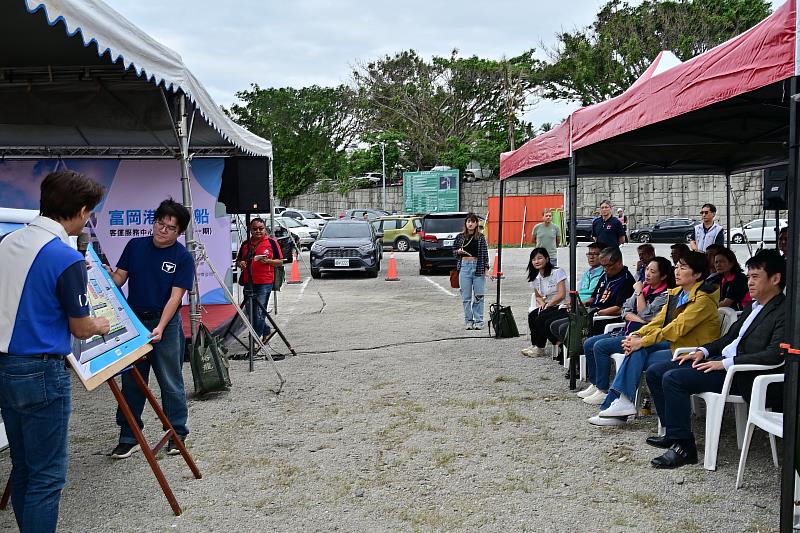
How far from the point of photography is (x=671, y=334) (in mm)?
5223

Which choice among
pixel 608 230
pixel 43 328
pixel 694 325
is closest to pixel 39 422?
pixel 43 328

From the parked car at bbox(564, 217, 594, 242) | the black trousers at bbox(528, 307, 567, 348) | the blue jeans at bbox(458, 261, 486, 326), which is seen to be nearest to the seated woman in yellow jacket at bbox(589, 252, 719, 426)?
the black trousers at bbox(528, 307, 567, 348)

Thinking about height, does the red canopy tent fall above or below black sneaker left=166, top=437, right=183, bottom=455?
above

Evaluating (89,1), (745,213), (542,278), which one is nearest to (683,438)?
(542,278)

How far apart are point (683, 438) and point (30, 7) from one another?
14.5ft

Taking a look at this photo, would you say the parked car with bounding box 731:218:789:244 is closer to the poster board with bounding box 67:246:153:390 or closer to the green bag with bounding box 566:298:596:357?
the green bag with bounding box 566:298:596:357

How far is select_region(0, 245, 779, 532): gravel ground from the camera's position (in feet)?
12.8

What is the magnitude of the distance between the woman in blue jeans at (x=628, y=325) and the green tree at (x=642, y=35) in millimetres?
31748

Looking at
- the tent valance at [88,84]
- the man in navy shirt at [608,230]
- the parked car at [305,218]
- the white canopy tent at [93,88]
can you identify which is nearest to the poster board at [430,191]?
the parked car at [305,218]

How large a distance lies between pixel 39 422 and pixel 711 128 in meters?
6.67

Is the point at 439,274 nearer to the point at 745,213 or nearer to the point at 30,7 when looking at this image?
the point at 30,7

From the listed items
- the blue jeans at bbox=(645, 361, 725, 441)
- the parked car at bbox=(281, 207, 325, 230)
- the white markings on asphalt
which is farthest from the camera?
the parked car at bbox=(281, 207, 325, 230)

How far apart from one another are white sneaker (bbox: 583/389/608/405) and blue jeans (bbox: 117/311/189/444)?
3304mm

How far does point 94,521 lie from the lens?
392cm
